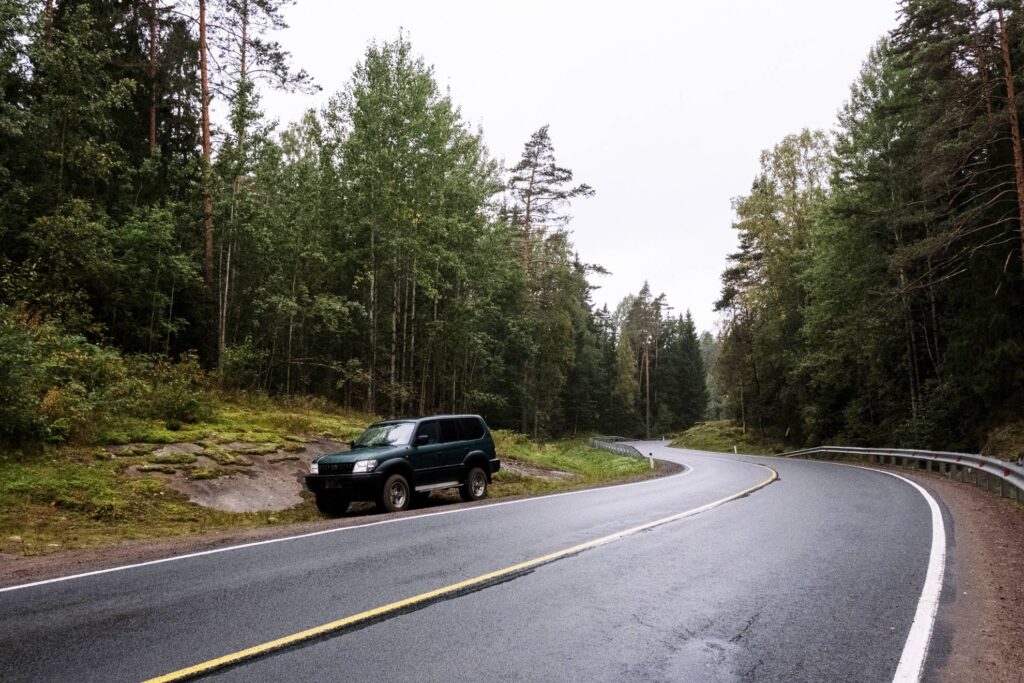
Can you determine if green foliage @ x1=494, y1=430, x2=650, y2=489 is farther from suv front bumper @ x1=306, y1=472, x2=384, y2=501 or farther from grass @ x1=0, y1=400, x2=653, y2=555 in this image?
suv front bumper @ x1=306, y1=472, x2=384, y2=501

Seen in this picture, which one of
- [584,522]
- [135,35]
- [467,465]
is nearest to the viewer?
[584,522]

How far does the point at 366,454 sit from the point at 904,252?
18440 millimetres

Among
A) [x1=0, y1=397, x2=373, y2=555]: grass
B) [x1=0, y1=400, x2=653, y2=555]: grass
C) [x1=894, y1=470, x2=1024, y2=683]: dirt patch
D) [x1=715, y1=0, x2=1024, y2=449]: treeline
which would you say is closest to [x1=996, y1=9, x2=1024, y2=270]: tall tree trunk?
[x1=715, y1=0, x2=1024, y2=449]: treeline

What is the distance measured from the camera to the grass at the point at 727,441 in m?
47.6

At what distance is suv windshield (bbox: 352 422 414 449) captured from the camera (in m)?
12.5

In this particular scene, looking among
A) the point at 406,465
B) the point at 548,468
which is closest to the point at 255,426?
the point at 406,465

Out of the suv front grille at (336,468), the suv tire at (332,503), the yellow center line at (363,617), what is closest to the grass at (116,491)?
the suv tire at (332,503)

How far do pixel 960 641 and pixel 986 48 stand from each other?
69.7 ft

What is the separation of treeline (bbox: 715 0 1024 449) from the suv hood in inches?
676

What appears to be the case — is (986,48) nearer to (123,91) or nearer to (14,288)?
(123,91)

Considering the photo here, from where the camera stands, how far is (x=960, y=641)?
4586 millimetres

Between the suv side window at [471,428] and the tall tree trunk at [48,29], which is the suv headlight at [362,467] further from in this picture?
the tall tree trunk at [48,29]

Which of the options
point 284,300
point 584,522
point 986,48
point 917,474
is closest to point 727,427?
point 917,474

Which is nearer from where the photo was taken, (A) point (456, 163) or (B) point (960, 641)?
(B) point (960, 641)
